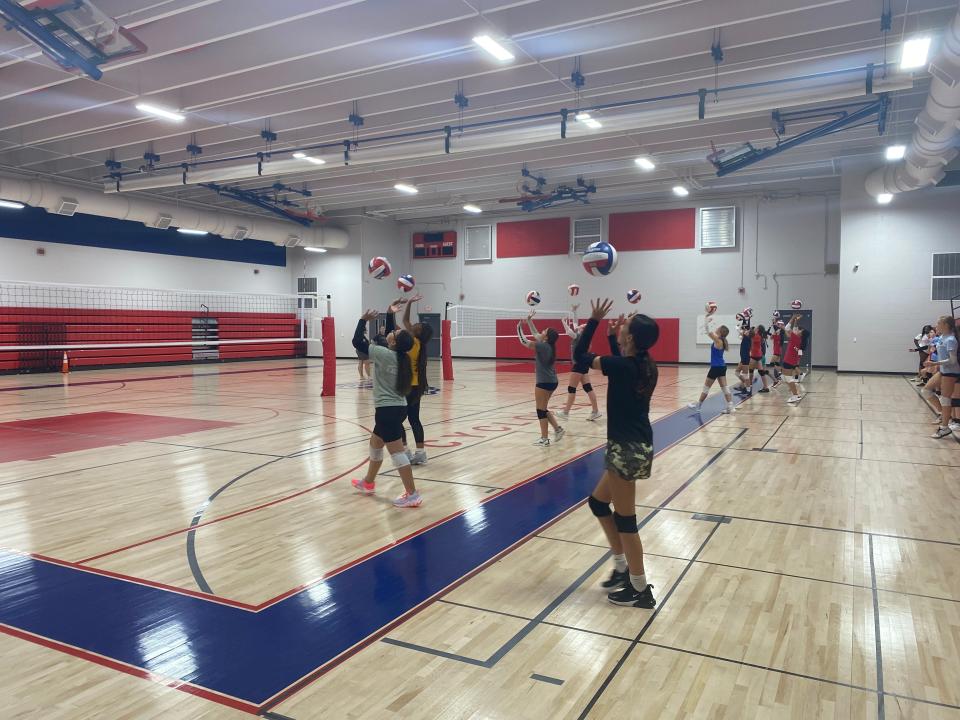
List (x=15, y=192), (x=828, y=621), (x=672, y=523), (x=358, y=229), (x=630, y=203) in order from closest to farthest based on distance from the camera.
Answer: (x=828, y=621)
(x=672, y=523)
(x=15, y=192)
(x=630, y=203)
(x=358, y=229)

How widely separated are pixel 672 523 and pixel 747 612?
1666 millimetres

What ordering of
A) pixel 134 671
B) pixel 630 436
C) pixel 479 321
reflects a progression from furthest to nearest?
pixel 479 321, pixel 630 436, pixel 134 671

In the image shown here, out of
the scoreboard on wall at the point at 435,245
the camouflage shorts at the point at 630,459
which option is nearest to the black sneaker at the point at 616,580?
the camouflage shorts at the point at 630,459

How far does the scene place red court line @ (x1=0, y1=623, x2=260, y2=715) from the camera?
9.09ft

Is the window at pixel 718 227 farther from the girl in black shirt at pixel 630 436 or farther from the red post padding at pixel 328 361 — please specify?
the girl in black shirt at pixel 630 436

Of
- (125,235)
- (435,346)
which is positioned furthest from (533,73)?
(435,346)

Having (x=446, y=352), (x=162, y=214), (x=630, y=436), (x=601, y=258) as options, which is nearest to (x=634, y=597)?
(x=630, y=436)

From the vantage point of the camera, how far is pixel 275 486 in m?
6.53

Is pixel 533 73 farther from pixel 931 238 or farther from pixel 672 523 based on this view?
pixel 931 238

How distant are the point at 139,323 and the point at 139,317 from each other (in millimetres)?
205

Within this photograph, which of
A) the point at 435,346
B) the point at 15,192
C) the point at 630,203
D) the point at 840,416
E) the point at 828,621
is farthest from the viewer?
the point at 435,346

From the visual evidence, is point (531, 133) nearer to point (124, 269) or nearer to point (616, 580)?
point (616, 580)

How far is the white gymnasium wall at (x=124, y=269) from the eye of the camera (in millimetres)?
19828

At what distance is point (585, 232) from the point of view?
26062 mm
